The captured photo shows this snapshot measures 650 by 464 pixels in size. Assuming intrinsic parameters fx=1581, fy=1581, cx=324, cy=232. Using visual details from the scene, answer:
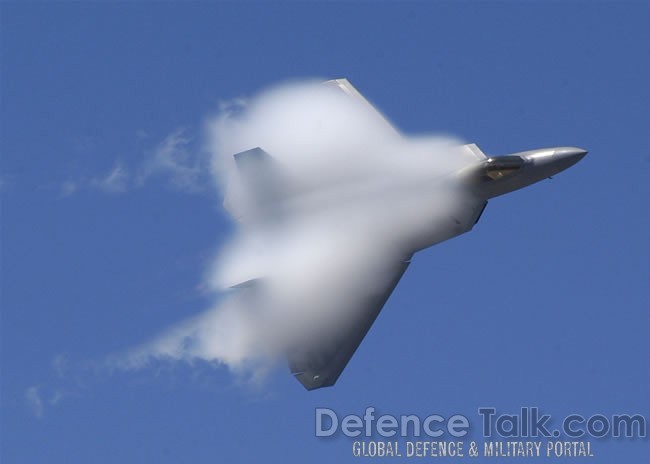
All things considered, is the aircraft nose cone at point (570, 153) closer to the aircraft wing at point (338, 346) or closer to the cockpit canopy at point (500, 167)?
the cockpit canopy at point (500, 167)

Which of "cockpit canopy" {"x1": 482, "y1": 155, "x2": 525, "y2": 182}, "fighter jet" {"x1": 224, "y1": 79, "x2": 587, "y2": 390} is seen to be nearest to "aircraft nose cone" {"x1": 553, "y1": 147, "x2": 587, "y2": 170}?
"fighter jet" {"x1": 224, "y1": 79, "x2": 587, "y2": 390}

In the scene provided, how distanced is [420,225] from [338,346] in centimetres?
483

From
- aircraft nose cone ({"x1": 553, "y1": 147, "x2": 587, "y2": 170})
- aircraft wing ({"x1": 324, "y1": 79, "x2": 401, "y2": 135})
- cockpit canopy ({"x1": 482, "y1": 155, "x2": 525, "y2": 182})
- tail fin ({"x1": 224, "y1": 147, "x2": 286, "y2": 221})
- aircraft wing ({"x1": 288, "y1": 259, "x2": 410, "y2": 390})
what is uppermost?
Result: aircraft wing ({"x1": 324, "y1": 79, "x2": 401, "y2": 135})

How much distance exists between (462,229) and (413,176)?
7.47 ft

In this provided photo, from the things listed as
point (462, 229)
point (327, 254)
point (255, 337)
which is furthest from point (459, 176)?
point (255, 337)

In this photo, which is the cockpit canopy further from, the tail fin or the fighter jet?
the tail fin

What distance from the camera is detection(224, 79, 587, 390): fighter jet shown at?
46.2 m

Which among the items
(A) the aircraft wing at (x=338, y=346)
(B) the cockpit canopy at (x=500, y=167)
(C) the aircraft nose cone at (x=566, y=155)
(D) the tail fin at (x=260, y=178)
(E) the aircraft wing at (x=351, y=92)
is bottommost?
(A) the aircraft wing at (x=338, y=346)

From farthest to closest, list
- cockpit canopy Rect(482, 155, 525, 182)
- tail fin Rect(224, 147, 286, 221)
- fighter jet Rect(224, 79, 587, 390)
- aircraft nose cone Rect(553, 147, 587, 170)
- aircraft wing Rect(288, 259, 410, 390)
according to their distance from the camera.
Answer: aircraft wing Rect(288, 259, 410, 390)
tail fin Rect(224, 147, 286, 221)
aircraft nose cone Rect(553, 147, 587, 170)
fighter jet Rect(224, 79, 587, 390)
cockpit canopy Rect(482, 155, 525, 182)

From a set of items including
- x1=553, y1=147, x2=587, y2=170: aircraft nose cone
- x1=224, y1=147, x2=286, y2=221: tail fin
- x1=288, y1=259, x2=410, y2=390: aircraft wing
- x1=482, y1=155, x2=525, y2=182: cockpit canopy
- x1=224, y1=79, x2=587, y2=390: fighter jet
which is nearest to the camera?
x1=482, y1=155, x2=525, y2=182: cockpit canopy

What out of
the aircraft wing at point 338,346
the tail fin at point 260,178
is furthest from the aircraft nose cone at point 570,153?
the tail fin at point 260,178

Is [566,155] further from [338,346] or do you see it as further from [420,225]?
[338,346]

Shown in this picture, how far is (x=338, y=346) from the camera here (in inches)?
1928

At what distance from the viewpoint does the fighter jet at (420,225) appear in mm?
46188
